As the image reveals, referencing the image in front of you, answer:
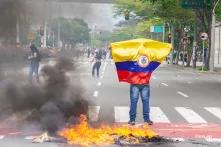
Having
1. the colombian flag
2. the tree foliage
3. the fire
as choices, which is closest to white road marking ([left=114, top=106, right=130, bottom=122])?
the colombian flag

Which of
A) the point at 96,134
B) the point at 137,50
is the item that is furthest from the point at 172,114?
the point at 96,134

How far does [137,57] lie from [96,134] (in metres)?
2.67

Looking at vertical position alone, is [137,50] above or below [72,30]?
below

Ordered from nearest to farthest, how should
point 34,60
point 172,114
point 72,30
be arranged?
point 72,30
point 172,114
point 34,60

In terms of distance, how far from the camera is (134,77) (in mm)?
12781

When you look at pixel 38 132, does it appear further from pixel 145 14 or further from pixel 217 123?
pixel 145 14

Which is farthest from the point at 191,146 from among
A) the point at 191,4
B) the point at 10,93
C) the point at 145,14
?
the point at 145,14

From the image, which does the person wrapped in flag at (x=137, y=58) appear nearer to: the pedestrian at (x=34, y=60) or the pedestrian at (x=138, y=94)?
the pedestrian at (x=138, y=94)

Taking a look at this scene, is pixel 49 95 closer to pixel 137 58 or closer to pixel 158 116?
pixel 137 58

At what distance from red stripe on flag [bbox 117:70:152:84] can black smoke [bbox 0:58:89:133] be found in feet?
3.05

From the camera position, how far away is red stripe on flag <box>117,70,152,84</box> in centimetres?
1273

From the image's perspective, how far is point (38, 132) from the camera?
11328 mm

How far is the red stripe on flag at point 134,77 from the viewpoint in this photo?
12.7 metres

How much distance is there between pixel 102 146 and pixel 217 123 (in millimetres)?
4670
